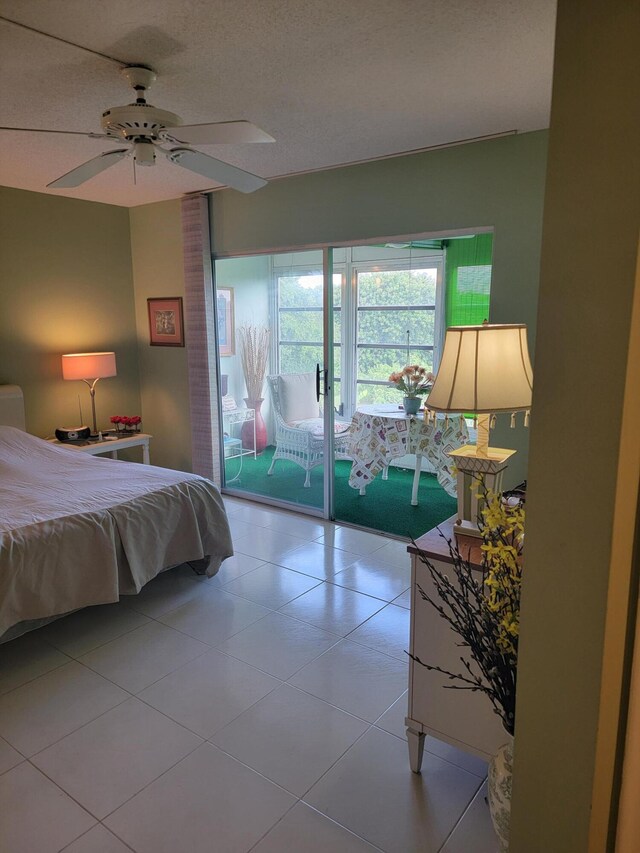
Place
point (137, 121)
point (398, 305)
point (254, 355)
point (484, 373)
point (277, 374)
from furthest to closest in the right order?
point (398, 305)
point (254, 355)
point (277, 374)
point (137, 121)
point (484, 373)

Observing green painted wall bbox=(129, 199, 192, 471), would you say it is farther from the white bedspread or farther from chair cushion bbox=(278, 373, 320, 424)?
the white bedspread

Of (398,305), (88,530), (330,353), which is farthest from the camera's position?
(398,305)

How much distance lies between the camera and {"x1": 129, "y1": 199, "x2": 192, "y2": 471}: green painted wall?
510 centimetres

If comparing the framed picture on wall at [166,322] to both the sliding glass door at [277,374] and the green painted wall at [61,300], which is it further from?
the sliding glass door at [277,374]

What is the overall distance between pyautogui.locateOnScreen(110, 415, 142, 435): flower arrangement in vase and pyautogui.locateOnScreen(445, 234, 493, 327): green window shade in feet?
9.86

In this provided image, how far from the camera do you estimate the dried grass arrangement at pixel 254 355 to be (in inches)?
189

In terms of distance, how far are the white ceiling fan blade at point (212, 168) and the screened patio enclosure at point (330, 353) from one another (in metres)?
1.45

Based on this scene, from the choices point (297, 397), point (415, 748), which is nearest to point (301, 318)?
point (297, 397)

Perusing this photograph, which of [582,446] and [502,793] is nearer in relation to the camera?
[582,446]

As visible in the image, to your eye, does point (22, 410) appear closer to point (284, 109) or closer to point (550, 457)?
point (284, 109)

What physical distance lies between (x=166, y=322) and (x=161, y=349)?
0.27 metres

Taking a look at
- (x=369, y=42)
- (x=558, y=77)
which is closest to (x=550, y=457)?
(x=558, y=77)

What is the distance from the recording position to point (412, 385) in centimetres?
462

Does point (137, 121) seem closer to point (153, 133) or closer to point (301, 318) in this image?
point (153, 133)
